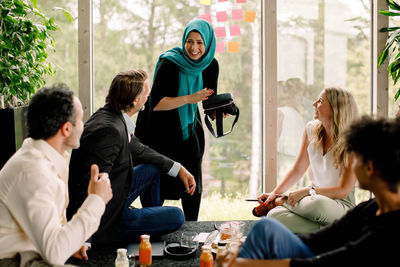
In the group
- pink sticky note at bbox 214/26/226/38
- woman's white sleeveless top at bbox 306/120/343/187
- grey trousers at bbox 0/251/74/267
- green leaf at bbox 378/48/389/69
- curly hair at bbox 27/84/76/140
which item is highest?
pink sticky note at bbox 214/26/226/38

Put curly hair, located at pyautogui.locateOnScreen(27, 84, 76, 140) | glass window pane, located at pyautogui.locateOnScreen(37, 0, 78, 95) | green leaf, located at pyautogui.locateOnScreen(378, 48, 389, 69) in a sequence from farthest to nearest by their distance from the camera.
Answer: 1. glass window pane, located at pyautogui.locateOnScreen(37, 0, 78, 95)
2. green leaf, located at pyautogui.locateOnScreen(378, 48, 389, 69)
3. curly hair, located at pyautogui.locateOnScreen(27, 84, 76, 140)

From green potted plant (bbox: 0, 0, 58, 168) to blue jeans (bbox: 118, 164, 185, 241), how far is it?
772 mm

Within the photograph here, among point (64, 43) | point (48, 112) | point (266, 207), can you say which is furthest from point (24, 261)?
point (64, 43)

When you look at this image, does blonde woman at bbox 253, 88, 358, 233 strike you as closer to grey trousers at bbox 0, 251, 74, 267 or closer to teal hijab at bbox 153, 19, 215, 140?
teal hijab at bbox 153, 19, 215, 140

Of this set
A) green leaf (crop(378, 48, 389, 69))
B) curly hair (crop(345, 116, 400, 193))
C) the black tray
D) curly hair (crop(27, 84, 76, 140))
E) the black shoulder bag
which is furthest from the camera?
green leaf (crop(378, 48, 389, 69))

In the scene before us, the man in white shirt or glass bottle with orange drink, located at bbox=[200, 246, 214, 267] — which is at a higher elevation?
the man in white shirt

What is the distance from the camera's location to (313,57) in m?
3.29

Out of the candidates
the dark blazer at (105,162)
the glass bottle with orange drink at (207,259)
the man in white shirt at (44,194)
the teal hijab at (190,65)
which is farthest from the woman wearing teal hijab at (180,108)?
the man in white shirt at (44,194)

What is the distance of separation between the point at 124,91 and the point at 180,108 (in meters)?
0.67

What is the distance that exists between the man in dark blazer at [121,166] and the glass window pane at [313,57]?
3.92ft

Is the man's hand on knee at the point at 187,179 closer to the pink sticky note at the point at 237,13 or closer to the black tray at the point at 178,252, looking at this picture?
the black tray at the point at 178,252

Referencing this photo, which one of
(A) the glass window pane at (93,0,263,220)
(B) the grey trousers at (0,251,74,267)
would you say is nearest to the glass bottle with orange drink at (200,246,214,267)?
(B) the grey trousers at (0,251,74,267)

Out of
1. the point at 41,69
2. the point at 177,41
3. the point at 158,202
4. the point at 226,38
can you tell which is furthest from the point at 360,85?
the point at 41,69

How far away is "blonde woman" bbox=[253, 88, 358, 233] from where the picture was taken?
2273 millimetres
